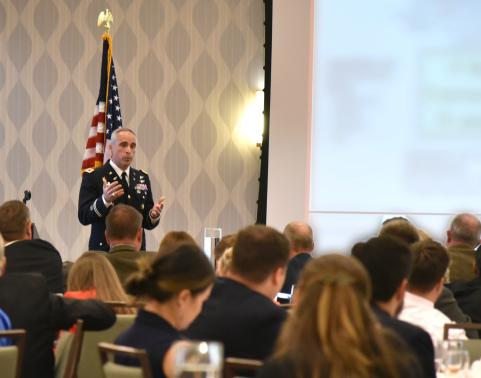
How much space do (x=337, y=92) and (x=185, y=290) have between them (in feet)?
19.2

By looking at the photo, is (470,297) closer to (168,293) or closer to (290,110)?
(168,293)

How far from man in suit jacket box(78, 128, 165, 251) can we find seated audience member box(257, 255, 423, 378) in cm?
453

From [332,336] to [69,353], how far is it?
1.95 m

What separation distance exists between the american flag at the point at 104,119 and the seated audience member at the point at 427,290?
4444 mm

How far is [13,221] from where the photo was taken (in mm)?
4840

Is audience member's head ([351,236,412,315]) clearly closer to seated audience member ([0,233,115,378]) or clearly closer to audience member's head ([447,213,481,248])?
seated audience member ([0,233,115,378])

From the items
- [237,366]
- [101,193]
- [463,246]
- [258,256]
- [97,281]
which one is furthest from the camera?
[101,193]

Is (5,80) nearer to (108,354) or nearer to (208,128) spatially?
(208,128)

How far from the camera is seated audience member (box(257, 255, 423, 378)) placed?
1930mm

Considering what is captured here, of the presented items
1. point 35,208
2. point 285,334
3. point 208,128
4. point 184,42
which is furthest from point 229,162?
point 285,334

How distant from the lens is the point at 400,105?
8.48 metres

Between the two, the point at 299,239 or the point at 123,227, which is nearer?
the point at 123,227

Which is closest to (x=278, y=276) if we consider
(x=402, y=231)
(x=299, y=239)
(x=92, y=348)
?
(x=92, y=348)

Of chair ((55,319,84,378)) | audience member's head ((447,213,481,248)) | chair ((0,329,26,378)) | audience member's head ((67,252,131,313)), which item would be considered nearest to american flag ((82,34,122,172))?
audience member's head ((447,213,481,248))
